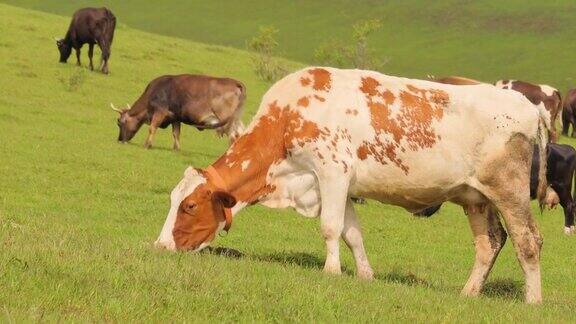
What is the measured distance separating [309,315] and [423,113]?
13.1 ft

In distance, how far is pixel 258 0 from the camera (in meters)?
95.5

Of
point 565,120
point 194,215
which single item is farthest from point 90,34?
point 194,215

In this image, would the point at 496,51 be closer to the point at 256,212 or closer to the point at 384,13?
the point at 384,13

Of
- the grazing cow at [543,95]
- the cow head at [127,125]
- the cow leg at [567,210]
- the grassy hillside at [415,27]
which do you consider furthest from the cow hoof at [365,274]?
the grassy hillside at [415,27]

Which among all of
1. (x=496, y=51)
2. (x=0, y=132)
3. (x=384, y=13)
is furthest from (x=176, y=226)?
(x=384, y=13)

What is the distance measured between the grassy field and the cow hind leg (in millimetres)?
419

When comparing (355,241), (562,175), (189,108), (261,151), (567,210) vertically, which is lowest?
(189,108)

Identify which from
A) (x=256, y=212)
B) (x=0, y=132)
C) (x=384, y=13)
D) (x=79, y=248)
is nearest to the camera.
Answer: (x=79, y=248)

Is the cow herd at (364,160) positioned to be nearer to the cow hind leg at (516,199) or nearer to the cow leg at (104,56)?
the cow hind leg at (516,199)

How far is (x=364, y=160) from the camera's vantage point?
433 inches

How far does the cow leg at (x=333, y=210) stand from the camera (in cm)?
1081

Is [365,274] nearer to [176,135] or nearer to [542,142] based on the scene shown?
[542,142]

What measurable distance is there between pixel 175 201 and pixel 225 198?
574mm

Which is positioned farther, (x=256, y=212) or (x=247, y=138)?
(x=256, y=212)
